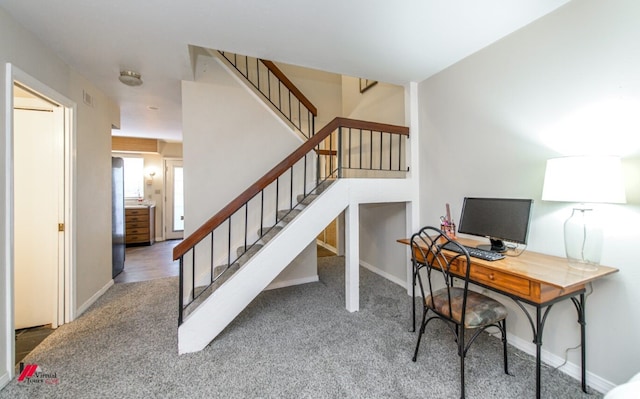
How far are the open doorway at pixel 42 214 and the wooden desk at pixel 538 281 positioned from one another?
3500 mm

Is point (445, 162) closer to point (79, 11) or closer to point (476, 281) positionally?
point (476, 281)

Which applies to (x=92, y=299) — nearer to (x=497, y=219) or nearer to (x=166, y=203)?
(x=497, y=219)

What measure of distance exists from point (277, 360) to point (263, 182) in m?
1.40

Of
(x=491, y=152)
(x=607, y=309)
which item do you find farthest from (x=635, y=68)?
(x=607, y=309)

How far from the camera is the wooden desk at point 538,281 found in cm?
147

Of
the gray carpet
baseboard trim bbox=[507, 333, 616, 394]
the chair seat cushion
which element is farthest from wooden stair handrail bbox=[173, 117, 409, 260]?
baseboard trim bbox=[507, 333, 616, 394]

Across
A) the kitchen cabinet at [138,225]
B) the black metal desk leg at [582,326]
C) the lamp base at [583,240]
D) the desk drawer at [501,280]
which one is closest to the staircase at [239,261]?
the desk drawer at [501,280]

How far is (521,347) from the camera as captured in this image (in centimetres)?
214

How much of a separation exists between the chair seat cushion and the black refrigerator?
13.5 feet

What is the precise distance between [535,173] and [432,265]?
103 cm

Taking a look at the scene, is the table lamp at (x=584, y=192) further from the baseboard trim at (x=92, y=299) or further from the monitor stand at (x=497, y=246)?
the baseboard trim at (x=92, y=299)

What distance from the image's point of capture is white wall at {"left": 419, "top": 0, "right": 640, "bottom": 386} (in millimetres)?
1598

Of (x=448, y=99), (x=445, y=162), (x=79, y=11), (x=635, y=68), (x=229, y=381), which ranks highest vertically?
Answer: (x=79, y=11)

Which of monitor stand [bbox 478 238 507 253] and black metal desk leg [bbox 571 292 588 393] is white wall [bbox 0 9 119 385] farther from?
black metal desk leg [bbox 571 292 588 393]
